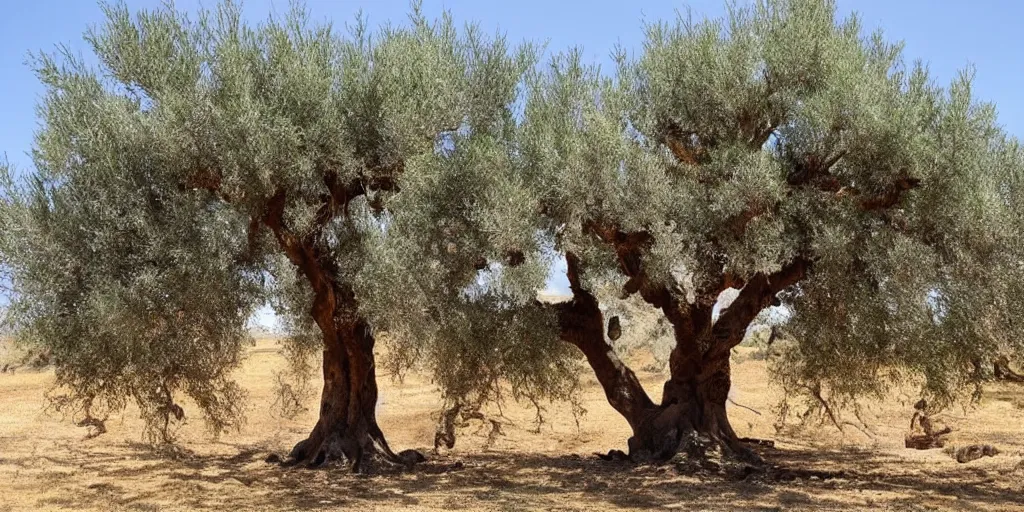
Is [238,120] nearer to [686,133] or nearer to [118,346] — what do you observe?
[118,346]

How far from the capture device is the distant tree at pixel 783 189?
1177 cm

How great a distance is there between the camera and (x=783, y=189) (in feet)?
40.5

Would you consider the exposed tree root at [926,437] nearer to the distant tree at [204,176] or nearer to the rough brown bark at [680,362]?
the rough brown bark at [680,362]

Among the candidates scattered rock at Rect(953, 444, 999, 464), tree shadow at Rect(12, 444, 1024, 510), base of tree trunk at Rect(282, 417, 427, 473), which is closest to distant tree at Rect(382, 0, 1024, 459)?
tree shadow at Rect(12, 444, 1024, 510)

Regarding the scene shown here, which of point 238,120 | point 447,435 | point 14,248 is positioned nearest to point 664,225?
point 238,120

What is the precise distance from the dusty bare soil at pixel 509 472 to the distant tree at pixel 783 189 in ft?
7.56

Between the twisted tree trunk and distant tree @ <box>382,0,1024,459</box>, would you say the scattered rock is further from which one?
the twisted tree trunk

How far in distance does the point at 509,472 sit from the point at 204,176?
749cm

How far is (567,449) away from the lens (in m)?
19.7

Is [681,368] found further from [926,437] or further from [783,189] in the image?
[926,437]

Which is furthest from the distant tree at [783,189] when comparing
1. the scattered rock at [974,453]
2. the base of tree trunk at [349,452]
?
the base of tree trunk at [349,452]

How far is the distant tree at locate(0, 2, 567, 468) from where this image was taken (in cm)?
1130

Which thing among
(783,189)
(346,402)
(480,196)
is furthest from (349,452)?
(783,189)

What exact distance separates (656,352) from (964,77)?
2143 cm
